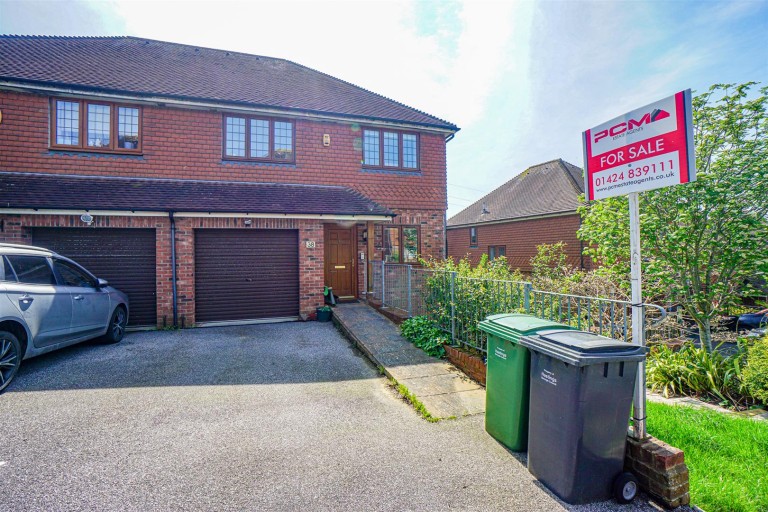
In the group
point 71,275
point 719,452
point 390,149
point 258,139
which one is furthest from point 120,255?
point 719,452

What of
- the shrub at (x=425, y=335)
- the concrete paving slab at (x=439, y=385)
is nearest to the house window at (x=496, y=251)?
the shrub at (x=425, y=335)

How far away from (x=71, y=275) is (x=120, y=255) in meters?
2.66

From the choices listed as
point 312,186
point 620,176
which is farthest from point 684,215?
point 312,186

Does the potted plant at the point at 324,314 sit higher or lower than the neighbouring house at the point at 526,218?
lower

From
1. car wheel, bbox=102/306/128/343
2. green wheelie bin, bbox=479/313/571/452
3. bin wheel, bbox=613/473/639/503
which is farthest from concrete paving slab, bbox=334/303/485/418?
car wheel, bbox=102/306/128/343

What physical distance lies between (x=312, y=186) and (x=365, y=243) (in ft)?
7.80

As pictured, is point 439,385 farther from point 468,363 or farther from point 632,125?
point 632,125

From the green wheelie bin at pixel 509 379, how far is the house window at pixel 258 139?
9391mm

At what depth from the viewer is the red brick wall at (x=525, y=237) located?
18.1m

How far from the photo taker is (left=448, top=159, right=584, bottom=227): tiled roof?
63.9 ft

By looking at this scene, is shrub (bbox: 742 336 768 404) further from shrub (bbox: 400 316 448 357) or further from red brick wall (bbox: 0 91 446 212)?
red brick wall (bbox: 0 91 446 212)

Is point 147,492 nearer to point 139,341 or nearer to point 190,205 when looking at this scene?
point 139,341

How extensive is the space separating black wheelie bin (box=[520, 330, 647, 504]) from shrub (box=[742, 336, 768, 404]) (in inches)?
124

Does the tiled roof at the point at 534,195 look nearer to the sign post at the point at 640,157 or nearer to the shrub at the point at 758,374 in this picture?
the shrub at the point at 758,374
